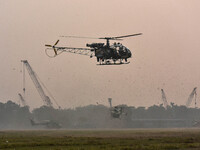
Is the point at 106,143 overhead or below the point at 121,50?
below

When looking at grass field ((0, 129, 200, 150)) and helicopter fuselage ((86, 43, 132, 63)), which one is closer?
grass field ((0, 129, 200, 150))

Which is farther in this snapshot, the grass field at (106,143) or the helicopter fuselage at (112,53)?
the helicopter fuselage at (112,53)

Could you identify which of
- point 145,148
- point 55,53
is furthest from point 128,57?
point 145,148

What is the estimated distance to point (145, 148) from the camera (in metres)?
76.1

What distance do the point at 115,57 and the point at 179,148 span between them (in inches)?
1513

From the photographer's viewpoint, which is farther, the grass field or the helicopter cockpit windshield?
the helicopter cockpit windshield

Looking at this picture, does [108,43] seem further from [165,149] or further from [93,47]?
[165,149]

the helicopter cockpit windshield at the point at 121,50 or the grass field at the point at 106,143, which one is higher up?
the helicopter cockpit windshield at the point at 121,50

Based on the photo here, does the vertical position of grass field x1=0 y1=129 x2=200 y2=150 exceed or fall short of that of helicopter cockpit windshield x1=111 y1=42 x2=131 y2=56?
it falls short

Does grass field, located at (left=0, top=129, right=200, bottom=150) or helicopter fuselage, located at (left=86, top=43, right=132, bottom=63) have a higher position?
helicopter fuselage, located at (left=86, top=43, right=132, bottom=63)

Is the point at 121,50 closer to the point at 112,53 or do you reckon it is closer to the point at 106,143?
the point at 112,53

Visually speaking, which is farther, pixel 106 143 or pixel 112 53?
pixel 112 53

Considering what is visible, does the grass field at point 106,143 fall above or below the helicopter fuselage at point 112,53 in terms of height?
below

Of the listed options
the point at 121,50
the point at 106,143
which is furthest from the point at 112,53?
the point at 106,143
